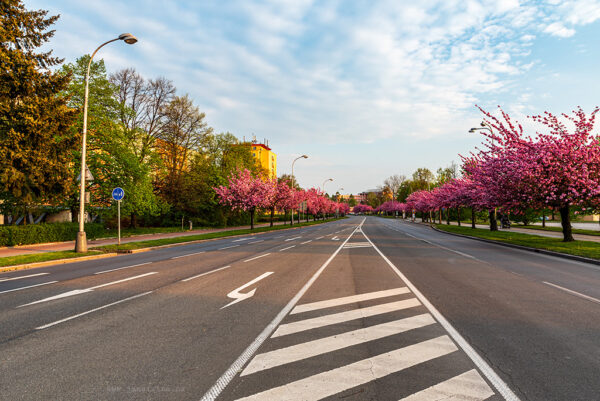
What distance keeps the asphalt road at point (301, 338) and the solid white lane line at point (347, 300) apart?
0.04 meters

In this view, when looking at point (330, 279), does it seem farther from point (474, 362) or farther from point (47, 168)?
point (47, 168)

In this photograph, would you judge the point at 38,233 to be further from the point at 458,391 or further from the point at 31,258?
the point at 458,391

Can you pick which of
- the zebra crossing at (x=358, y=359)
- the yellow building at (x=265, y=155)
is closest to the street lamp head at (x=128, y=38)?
the zebra crossing at (x=358, y=359)

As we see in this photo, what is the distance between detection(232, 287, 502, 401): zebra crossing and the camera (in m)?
2.96

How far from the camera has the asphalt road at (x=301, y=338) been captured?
3.05m

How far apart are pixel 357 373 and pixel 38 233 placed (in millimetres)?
21561

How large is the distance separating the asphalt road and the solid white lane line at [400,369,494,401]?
0.02m

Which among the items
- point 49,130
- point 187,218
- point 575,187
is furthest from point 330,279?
point 187,218

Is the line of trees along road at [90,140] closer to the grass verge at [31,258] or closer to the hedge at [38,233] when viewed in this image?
the hedge at [38,233]

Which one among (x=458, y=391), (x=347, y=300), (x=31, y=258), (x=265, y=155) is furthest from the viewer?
(x=265, y=155)

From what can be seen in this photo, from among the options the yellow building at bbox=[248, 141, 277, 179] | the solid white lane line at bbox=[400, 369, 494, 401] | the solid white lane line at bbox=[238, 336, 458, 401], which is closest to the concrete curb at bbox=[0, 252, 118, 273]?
the solid white lane line at bbox=[238, 336, 458, 401]

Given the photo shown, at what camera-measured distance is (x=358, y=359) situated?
11.9ft

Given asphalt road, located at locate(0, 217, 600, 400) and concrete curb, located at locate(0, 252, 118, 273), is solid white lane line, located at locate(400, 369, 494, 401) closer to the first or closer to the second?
asphalt road, located at locate(0, 217, 600, 400)

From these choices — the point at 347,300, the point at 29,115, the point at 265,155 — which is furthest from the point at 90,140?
the point at 265,155
